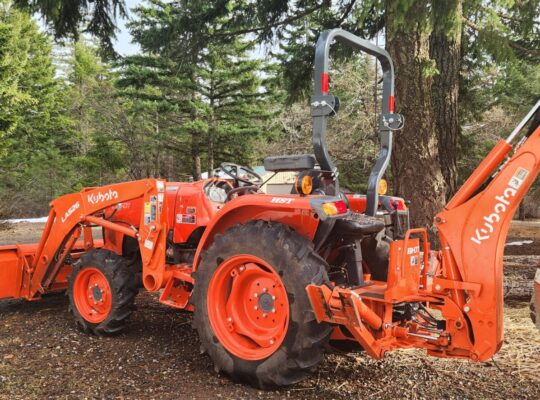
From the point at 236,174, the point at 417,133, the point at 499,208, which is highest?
the point at 417,133

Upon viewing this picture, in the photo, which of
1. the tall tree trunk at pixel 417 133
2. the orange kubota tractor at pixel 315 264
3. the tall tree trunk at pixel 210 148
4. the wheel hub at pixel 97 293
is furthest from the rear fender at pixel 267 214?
the tall tree trunk at pixel 210 148

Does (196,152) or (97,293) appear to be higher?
(196,152)

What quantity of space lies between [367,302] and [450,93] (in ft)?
16.4

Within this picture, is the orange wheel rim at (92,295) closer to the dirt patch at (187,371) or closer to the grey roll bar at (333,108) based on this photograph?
the dirt patch at (187,371)

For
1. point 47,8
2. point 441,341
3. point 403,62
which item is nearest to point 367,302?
point 441,341

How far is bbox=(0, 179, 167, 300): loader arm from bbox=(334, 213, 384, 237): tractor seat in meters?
1.70

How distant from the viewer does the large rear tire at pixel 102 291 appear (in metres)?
4.60

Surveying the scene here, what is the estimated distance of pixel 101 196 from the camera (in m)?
4.89

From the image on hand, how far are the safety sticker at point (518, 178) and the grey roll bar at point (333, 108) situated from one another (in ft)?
3.12

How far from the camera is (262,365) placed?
11.1 ft

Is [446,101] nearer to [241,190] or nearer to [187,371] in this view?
[241,190]

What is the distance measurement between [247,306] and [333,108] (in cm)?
157

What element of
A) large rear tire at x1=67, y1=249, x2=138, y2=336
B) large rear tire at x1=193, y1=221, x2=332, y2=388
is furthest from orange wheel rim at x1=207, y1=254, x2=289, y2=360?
large rear tire at x1=67, y1=249, x2=138, y2=336

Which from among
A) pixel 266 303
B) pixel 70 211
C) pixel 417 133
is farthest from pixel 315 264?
pixel 417 133
